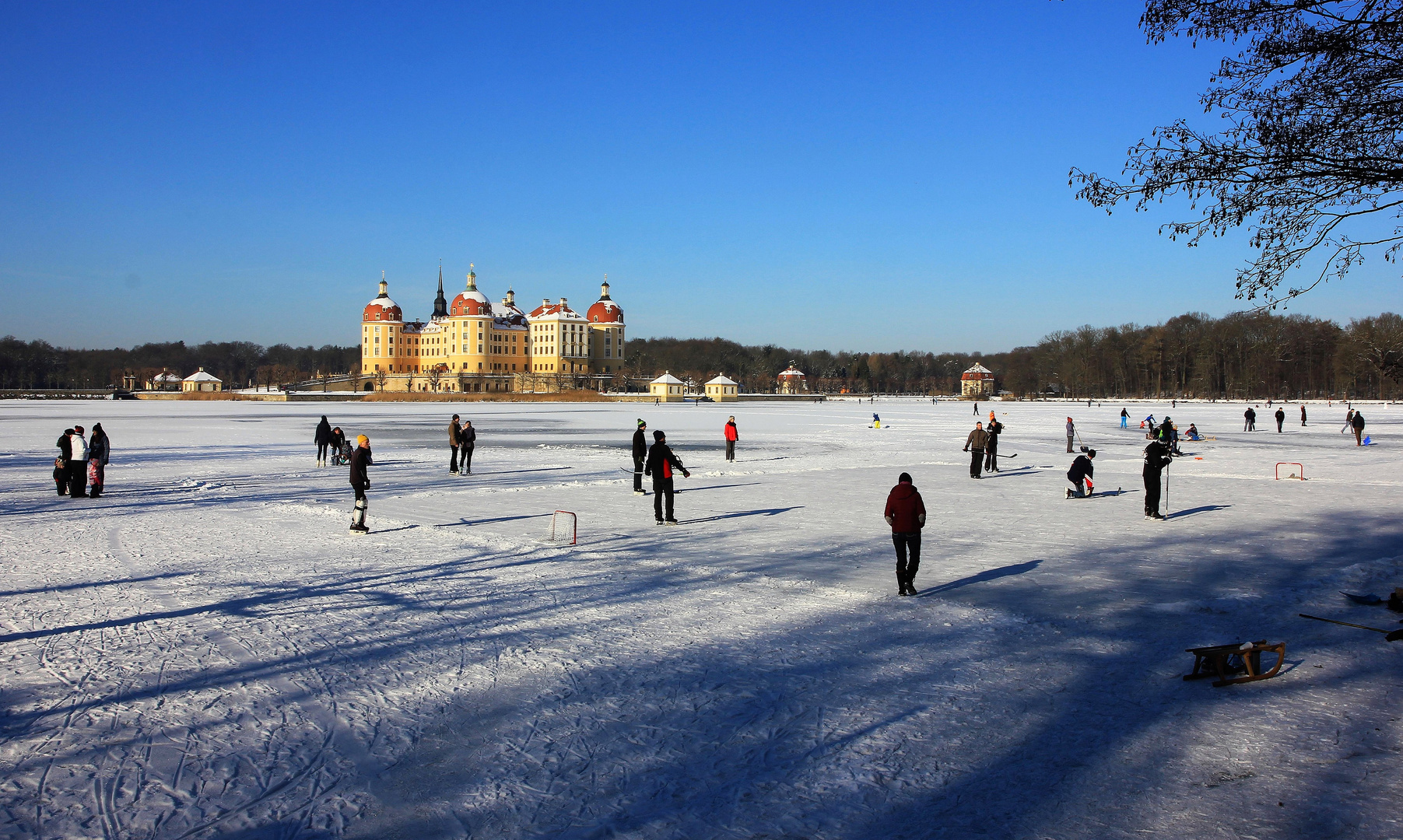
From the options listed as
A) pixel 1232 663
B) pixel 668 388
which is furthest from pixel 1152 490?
pixel 668 388

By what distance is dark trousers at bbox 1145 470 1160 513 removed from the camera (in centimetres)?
1276

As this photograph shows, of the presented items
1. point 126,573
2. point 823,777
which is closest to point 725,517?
point 126,573

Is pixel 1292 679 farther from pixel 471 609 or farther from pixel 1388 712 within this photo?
pixel 471 609

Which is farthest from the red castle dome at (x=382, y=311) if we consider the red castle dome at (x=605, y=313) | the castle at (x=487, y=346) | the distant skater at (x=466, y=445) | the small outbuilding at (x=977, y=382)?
the distant skater at (x=466, y=445)

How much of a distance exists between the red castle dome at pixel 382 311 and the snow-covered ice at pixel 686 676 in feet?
391

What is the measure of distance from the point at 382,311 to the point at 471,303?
15.6 metres

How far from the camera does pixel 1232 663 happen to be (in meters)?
6.06

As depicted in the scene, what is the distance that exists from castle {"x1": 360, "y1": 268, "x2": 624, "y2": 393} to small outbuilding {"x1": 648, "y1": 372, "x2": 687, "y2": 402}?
10473 millimetres

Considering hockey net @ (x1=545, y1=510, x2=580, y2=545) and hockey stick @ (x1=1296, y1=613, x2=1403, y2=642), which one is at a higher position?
hockey net @ (x1=545, y1=510, x2=580, y2=545)

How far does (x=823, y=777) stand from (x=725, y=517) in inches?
339

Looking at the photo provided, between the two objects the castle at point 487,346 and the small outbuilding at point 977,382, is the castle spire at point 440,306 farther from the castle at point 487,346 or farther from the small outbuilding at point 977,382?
the small outbuilding at point 977,382

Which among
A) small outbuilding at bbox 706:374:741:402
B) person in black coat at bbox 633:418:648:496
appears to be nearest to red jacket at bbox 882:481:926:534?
person in black coat at bbox 633:418:648:496

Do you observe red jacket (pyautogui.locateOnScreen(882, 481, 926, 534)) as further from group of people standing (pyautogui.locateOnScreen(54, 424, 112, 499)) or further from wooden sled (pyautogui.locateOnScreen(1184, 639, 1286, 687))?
group of people standing (pyautogui.locateOnScreen(54, 424, 112, 499))

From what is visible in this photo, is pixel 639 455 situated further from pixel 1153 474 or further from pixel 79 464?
pixel 79 464
